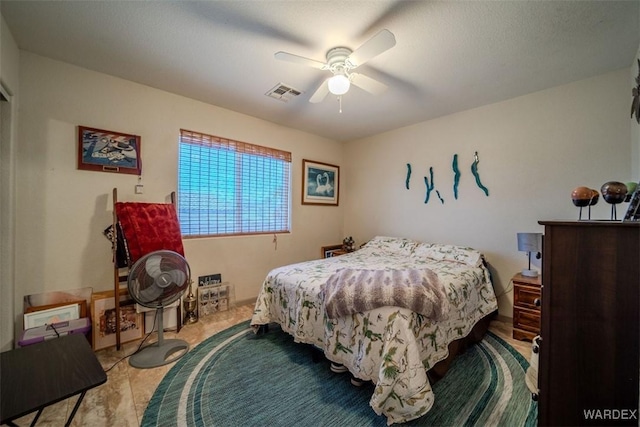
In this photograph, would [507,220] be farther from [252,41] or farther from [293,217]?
[252,41]

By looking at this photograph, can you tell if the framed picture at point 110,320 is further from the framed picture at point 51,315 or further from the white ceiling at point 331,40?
the white ceiling at point 331,40

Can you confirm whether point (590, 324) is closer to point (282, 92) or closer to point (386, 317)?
point (386, 317)

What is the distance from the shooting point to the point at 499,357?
2082 mm

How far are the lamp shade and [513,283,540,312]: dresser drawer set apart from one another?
0.36m

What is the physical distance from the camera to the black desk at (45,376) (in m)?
0.82

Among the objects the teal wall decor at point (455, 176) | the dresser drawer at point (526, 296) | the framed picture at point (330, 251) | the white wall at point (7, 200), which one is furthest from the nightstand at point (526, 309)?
the white wall at point (7, 200)

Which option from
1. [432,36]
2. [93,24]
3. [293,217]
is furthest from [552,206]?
[93,24]

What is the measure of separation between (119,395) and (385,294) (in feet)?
6.16

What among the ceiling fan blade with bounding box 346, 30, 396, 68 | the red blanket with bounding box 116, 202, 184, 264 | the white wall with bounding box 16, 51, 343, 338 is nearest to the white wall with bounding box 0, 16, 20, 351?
the white wall with bounding box 16, 51, 343, 338

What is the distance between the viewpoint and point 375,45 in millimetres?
1544

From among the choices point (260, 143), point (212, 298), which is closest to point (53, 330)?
point (212, 298)

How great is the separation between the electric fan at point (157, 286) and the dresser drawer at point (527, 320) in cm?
304

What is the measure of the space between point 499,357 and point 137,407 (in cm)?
269

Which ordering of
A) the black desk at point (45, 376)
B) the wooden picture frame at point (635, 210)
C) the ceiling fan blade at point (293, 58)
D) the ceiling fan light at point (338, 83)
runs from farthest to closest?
the ceiling fan light at point (338, 83), the ceiling fan blade at point (293, 58), the wooden picture frame at point (635, 210), the black desk at point (45, 376)
